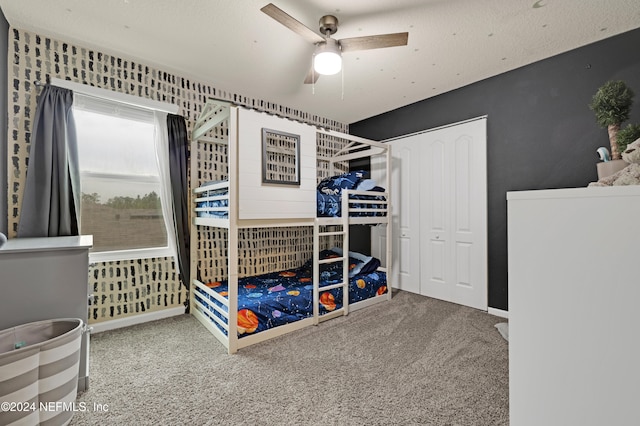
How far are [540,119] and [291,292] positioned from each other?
9.86ft

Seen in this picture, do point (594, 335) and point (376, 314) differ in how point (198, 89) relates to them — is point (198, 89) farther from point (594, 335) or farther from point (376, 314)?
point (594, 335)

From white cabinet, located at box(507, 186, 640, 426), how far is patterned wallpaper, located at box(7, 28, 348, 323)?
2974mm

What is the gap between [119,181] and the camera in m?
2.71

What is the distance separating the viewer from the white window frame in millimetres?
2393

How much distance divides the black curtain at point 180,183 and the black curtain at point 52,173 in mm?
763

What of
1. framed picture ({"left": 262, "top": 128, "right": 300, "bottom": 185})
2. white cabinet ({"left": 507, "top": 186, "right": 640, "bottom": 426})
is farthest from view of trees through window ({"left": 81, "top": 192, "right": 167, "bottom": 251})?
white cabinet ({"left": 507, "top": 186, "right": 640, "bottom": 426})

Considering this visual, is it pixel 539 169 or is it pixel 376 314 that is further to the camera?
pixel 376 314

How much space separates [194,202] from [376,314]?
236 centimetres

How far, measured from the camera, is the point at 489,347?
2225mm

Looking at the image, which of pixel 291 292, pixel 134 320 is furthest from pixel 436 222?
pixel 134 320

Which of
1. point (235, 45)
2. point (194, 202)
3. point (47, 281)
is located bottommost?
point (47, 281)

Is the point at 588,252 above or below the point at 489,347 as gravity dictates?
above

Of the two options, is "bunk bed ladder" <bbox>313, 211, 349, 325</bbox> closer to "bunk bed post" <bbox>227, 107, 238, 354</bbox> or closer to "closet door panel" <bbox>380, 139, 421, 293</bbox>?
"bunk bed post" <bbox>227, 107, 238, 354</bbox>

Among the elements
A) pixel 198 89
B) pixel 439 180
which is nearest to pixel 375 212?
pixel 439 180
